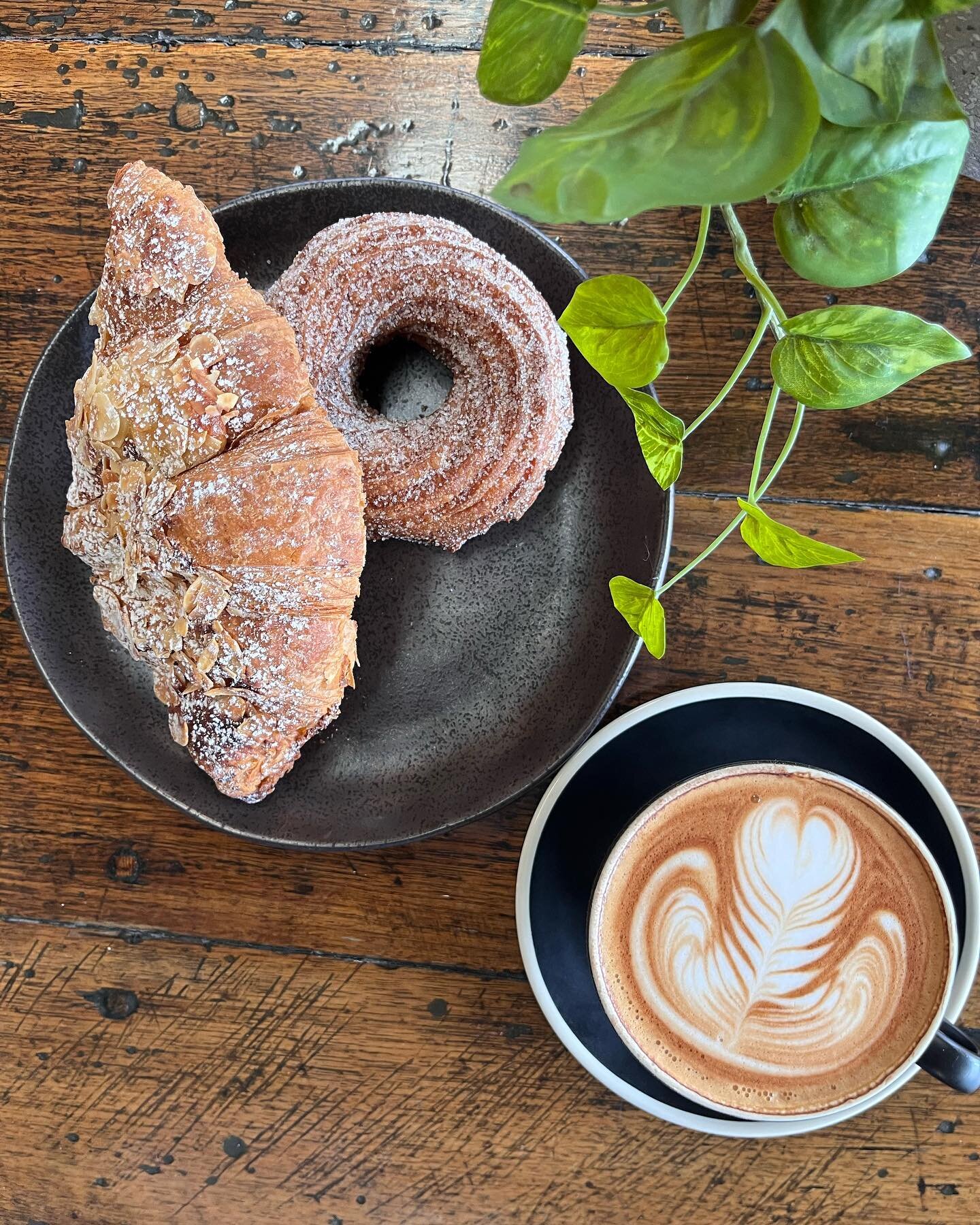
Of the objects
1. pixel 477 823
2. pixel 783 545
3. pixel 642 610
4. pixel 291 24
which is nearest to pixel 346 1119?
pixel 477 823

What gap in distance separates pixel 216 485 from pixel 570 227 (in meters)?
0.54

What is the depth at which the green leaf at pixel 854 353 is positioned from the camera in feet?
2.18

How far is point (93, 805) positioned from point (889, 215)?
3.44 feet

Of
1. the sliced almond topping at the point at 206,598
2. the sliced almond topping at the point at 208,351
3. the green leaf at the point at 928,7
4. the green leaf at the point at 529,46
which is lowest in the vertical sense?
the sliced almond topping at the point at 206,598

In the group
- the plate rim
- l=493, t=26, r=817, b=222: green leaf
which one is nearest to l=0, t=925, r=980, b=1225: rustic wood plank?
the plate rim

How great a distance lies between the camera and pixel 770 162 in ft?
1.69

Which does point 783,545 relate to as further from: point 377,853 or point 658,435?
point 377,853

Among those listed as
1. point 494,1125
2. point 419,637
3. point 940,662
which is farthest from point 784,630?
point 494,1125

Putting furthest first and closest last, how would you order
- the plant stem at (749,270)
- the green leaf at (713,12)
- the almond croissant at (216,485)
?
the almond croissant at (216,485)
the plant stem at (749,270)
the green leaf at (713,12)

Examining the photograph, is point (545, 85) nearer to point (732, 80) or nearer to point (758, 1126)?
point (732, 80)

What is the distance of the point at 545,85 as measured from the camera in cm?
66

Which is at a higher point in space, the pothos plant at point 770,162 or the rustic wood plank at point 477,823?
the pothos plant at point 770,162

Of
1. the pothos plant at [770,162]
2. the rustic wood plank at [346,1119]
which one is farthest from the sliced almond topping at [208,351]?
the rustic wood plank at [346,1119]

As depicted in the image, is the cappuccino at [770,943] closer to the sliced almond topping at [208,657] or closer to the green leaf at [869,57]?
the sliced almond topping at [208,657]
